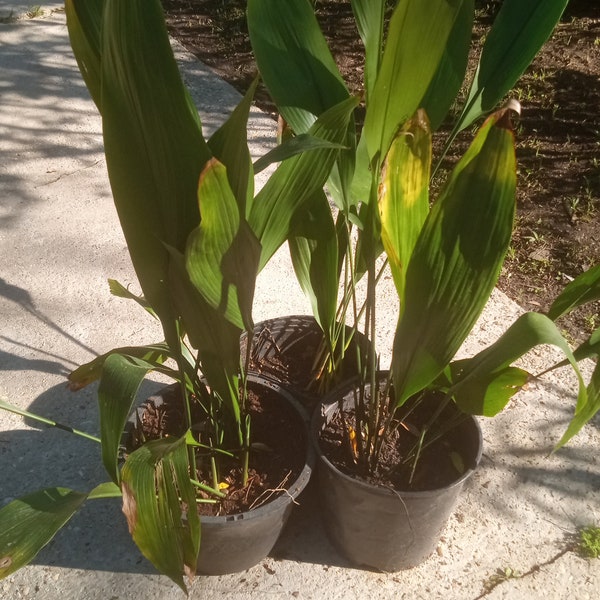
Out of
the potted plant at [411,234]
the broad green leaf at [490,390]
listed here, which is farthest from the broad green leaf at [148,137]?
the broad green leaf at [490,390]

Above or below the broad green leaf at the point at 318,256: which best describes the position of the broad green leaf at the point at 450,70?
above

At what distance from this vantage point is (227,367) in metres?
1.05

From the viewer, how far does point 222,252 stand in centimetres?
84

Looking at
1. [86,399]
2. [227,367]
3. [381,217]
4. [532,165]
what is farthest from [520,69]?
[532,165]

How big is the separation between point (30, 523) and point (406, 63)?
2.62 ft

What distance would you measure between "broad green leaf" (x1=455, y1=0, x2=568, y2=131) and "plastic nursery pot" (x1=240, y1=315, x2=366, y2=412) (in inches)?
26.0

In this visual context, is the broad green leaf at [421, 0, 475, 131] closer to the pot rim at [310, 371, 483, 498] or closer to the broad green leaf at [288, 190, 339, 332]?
the broad green leaf at [288, 190, 339, 332]

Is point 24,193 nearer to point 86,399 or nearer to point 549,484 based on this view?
point 86,399

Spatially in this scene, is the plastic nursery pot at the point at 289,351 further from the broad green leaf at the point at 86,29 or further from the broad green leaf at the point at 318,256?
the broad green leaf at the point at 86,29

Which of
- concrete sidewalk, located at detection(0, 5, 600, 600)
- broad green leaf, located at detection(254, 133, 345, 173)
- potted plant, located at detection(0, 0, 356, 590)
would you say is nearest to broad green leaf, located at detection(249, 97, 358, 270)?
potted plant, located at detection(0, 0, 356, 590)

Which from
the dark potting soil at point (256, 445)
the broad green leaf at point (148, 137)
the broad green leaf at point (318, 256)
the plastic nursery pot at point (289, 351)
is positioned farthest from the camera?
the plastic nursery pot at point (289, 351)

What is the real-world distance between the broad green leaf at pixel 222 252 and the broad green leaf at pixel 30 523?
35cm

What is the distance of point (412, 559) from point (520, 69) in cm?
91

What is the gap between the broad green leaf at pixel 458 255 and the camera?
2.39ft
